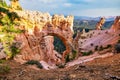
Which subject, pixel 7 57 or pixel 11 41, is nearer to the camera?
pixel 7 57

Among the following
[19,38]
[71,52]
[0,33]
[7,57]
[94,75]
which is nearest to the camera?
[94,75]

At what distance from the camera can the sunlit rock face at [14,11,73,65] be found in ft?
106

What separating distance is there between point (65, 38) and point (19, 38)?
990cm

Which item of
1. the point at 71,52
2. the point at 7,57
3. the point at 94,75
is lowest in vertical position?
the point at 71,52

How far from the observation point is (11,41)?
28.1 m

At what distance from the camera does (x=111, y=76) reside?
26.9 ft

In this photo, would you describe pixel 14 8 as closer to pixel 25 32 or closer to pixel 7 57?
pixel 25 32

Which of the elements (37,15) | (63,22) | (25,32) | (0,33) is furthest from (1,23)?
(63,22)

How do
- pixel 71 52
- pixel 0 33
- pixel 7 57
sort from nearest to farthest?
pixel 7 57 → pixel 0 33 → pixel 71 52

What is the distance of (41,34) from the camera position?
116ft

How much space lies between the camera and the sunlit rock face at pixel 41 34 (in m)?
32.3

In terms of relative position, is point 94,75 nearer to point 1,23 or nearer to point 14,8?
point 1,23

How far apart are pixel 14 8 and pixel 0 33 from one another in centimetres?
574

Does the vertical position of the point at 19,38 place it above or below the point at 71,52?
above
